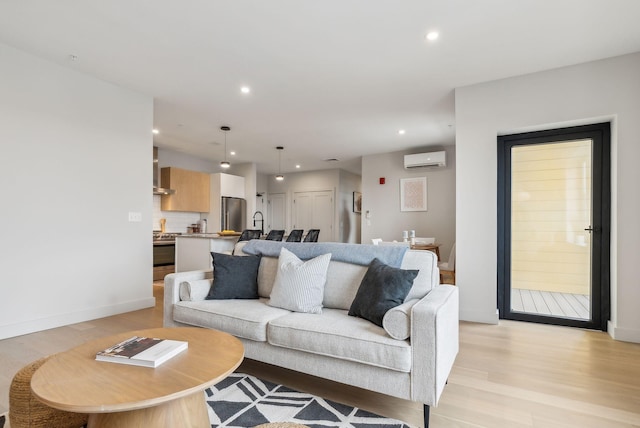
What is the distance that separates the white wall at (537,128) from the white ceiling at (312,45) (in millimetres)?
194

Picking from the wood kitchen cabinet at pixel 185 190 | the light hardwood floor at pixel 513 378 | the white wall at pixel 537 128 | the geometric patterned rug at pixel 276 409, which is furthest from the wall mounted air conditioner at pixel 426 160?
the geometric patterned rug at pixel 276 409

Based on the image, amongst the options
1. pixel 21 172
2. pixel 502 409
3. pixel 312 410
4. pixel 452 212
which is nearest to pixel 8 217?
pixel 21 172

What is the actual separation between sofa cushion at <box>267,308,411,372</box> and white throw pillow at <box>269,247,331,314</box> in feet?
0.37

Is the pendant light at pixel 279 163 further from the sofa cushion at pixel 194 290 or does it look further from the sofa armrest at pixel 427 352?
the sofa armrest at pixel 427 352

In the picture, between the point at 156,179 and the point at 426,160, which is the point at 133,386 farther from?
the point at 426,160

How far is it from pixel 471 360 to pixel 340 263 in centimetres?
129

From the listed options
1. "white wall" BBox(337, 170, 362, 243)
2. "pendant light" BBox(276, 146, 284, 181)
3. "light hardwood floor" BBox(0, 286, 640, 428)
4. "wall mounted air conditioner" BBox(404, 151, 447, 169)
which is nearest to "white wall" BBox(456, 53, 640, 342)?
"light hardwood floor" BBox(0, 286, 640, 428)

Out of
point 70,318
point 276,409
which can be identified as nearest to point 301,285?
point 276,409

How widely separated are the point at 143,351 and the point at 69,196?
2837mm

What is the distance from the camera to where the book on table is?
1354mm

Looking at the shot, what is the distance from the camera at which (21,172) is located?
10.2 feet

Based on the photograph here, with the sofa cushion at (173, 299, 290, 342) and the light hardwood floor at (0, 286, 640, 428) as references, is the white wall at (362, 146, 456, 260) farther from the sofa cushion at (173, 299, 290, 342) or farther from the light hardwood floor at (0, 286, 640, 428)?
the sofa cushion at (173, 299, 290, 342)

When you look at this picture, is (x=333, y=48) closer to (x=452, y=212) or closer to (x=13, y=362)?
(x=13, y=362)

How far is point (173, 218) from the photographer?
23.4ft
